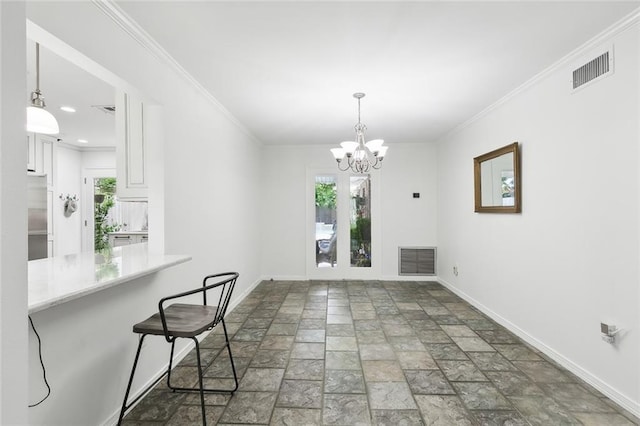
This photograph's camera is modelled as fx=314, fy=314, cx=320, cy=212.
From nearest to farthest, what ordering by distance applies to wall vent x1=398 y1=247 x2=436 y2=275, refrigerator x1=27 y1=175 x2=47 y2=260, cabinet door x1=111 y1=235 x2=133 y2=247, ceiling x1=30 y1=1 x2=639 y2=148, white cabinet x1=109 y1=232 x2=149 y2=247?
ceiling x1=30 y1=1 x2=639 y2=148 → refrigerator x1=27 y1=175 x2=47 y2=260 → white cabinet x1=109 y1=232 x2=149 y2=247 → cabinet door x1=111 y1=235 x2=133 y2=247 → wall vent x1=398 y1=247 x2=436 y2=275

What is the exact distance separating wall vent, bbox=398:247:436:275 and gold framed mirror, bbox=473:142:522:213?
1.85 metres

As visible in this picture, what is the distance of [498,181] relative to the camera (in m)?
3.50

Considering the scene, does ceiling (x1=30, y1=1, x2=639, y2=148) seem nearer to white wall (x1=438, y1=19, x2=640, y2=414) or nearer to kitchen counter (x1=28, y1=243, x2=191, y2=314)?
white wall (x1=438, y1=19, x2=640, y2=414)

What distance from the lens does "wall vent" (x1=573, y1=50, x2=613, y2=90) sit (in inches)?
84.4

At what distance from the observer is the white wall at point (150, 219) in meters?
1.56

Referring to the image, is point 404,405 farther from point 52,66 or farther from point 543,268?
point 52,66

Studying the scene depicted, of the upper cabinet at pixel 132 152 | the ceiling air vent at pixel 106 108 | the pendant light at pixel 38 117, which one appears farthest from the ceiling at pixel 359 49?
the pendant light at pixel 38 117

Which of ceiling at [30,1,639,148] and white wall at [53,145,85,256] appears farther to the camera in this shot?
white wall at [53,145,85,256]

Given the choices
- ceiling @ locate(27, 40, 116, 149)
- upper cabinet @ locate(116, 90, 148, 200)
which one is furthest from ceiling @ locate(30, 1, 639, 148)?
upper cabinet @ locate(116, 90, 148, 200)

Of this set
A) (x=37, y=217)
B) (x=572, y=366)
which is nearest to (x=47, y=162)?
(x=37, y=217)

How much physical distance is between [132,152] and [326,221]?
3.75 meters

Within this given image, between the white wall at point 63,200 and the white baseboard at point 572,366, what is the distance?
269 inches

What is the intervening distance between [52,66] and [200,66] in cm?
133

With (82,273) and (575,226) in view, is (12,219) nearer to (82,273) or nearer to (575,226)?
(82,273)
